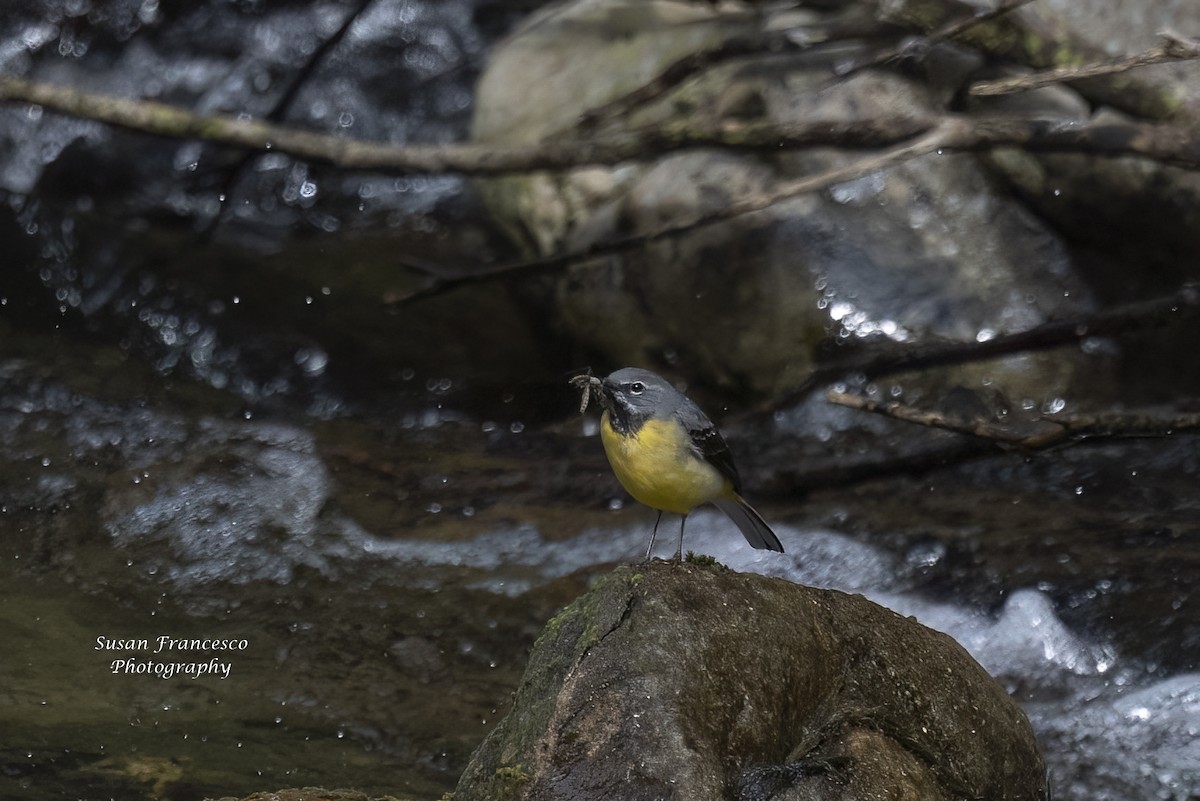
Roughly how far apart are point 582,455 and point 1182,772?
4.00m

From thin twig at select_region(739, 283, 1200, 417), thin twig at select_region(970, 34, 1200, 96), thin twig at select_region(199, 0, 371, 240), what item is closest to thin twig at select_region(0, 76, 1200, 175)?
thin twig at select_region(739, 283, 1200, 417)

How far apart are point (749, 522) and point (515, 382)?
3.76 m

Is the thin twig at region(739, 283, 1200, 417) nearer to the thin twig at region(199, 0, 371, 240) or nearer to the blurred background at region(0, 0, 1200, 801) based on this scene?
the blurred background at region(0, 0, 1200, 801)

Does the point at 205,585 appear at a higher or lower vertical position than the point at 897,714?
lower

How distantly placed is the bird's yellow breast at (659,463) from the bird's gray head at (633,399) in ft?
0.12

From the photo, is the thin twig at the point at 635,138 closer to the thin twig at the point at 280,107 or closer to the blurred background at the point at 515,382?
the blurred background at the point at 515,382

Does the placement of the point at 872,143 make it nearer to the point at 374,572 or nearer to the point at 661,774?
the point at 374,572

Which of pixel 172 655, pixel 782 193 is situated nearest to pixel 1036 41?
pixel 782 193

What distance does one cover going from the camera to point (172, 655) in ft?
17.7

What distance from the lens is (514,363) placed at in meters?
8.99

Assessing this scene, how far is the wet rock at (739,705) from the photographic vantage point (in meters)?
3.33

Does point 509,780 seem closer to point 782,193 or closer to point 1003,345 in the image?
point 782,193

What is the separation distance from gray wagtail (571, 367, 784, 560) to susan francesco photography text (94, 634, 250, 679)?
81.8 inches

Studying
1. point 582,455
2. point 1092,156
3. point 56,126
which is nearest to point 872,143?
point 1092,156
